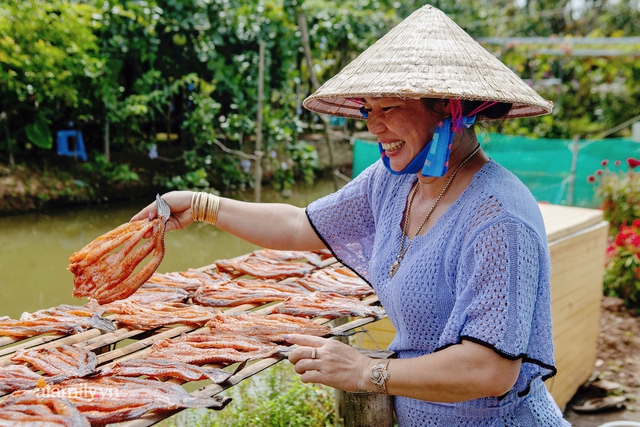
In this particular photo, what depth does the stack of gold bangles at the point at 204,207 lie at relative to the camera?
2.57 meters

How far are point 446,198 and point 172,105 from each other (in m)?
8.21

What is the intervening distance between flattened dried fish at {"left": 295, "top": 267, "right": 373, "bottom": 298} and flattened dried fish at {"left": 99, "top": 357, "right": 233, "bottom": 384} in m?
1.12

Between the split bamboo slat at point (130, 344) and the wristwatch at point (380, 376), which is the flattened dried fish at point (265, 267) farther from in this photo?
the wristwatch at point (380, 376)

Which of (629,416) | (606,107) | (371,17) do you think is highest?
(371,17)

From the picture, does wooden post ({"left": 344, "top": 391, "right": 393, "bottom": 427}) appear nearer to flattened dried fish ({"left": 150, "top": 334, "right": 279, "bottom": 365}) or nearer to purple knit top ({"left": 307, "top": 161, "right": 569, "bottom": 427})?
purple knit top ({"left": 307, "top": 161, "right": 569, "bottom": 427})

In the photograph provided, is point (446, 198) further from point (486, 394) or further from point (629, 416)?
point (629, 416)

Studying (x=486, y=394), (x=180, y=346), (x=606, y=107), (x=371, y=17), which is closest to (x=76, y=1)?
(x=371, y=17)

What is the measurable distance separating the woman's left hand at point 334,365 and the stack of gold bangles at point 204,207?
820 mm

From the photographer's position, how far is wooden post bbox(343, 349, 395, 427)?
214 centimetres

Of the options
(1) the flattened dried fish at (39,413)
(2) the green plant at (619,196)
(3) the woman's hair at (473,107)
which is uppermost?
(3) the woman's hair at (473,107)

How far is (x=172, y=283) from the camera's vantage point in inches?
120

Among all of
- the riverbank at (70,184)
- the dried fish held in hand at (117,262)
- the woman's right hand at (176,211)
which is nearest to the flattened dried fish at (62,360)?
the dried fish held in hand at (117,262)

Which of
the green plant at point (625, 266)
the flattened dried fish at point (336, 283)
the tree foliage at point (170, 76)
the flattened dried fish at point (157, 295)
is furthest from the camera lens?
the tree foliage at point (170, 76)

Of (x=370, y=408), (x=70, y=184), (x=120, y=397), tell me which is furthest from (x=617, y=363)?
(x=70, y=184)
